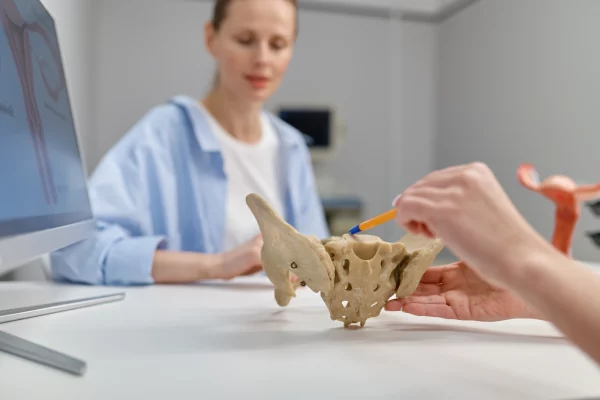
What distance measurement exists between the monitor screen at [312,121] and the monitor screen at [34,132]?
7.39 feet

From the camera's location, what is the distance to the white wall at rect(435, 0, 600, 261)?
82.1 inches

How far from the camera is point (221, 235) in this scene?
1.40m

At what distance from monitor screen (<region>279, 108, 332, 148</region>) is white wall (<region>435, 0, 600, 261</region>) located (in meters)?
0.80

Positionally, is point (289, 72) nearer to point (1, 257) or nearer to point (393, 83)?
point (393, 83)

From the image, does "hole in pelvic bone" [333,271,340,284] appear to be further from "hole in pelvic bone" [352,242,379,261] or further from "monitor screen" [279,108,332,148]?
"monitor screen" [279,108,332,148]

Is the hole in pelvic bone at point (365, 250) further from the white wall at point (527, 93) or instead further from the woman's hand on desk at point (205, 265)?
the white wall at point (527, 93)

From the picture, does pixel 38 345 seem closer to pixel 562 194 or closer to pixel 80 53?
pixel 562 194

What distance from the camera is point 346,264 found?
0.67 meters

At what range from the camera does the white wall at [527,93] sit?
2086mm

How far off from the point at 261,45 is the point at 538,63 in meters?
1.62

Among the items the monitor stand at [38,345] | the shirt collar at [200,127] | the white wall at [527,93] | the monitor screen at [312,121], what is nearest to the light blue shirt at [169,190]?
the shirt collar at [200,127]

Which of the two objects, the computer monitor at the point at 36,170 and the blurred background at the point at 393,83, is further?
the blurred background at the point at 393,83

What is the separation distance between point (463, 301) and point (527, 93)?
2.10m

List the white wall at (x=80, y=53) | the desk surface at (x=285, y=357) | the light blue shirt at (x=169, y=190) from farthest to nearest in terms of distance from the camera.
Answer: the white wall at (x=80, y=53), the light blue shirt at (x=169, y=190), the desk surface at (x=285, y=357)
